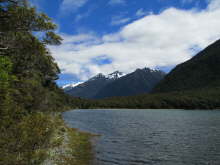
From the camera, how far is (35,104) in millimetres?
37312

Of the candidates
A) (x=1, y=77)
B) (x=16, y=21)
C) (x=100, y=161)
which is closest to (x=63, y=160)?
(x=100, y=161)

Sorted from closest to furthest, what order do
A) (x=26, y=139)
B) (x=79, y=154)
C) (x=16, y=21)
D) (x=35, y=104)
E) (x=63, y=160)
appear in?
(x=26, y=139), (x=16, y=21), (x=63, y=160), (x=79, y=154), (x=35, y=104)

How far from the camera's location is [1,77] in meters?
13.5

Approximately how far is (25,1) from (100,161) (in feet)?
67.1

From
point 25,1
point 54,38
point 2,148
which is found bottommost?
point 2,148

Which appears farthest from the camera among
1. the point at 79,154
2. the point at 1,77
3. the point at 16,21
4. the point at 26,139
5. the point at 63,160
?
the point at 79,154

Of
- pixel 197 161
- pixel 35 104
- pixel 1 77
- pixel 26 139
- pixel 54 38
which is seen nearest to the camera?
pixel 1 77

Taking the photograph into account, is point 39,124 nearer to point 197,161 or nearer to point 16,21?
point 16,21

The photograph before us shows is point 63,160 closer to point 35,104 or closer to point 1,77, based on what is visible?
point 1,77

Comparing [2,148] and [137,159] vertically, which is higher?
[2,148]

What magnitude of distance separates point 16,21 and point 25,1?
209cm

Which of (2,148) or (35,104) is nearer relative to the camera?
(2,148)

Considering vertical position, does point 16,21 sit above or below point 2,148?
above

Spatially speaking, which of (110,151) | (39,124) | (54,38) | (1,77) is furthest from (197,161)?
(1,77)
